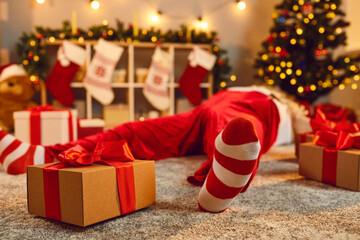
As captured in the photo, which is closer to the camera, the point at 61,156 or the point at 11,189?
the point at 61,156

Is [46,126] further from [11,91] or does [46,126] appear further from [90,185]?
[90,185]

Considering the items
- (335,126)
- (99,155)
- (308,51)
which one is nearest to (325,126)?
(335,126)

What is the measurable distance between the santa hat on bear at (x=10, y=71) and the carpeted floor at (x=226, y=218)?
1.95 m

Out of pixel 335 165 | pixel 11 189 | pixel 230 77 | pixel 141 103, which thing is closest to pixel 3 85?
pixel 141 103

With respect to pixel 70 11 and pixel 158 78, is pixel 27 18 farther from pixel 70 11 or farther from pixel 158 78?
pixel 158 78

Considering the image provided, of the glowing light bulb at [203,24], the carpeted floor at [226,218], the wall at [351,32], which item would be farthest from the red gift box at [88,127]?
the wall at [351,32]

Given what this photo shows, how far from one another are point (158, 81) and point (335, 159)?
2376mm

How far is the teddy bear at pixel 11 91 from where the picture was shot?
305cm

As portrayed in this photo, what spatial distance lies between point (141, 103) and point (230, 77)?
115 centimetres

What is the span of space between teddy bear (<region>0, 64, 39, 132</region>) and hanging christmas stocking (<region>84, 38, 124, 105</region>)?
1.86 ft

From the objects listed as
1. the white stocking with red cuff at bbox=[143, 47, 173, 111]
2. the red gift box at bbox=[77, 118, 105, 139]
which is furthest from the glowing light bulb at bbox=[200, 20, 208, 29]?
the red gift box at bbox=[77, 118, 105, 139]

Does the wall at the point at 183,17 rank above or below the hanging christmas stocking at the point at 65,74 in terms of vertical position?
above

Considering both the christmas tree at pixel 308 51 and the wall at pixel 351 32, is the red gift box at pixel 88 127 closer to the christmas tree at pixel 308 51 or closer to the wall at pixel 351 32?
the christmas tree at pixel 308 51

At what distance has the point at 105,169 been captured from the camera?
91 cm
